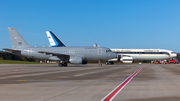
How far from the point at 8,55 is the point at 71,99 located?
94505 millimetres

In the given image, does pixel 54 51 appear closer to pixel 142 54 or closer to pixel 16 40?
pixel 16 40

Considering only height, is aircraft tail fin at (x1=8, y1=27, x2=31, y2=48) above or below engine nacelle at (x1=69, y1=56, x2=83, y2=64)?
above

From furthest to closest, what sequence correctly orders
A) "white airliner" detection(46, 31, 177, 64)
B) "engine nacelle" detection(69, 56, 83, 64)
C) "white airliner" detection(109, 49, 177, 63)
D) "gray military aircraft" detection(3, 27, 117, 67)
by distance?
"white airliner" detection(109, 49, 177, 63) < "white airliner" detection(46, 31, 177, 64) < "gray military aircraft" detection(3, 27, 117, 67) < "engine nacelle" detection(69, 56, 83, 64)

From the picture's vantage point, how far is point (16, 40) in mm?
45938

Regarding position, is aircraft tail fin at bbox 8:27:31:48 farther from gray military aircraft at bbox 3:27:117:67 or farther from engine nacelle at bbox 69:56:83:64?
engine nacelle at bbox 69:56:83:64

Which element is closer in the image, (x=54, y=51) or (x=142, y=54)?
(x=54, y=51)

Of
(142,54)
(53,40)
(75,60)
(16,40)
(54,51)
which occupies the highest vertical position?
(53,40)

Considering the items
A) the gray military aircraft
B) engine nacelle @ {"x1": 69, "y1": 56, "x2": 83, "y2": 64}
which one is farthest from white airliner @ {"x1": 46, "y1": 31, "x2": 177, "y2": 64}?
engine nacelle @ {"x1": 69, "y1": 56, "x2": 83, "y2": 64}

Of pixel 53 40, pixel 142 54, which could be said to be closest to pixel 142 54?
pixel 142 54

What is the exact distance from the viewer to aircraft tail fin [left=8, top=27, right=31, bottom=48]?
149 ft

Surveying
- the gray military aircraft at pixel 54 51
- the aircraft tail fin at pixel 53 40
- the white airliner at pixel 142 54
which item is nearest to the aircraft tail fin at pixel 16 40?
the gray military aircraft at pixel 54 51

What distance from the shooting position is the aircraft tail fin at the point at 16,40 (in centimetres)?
4553

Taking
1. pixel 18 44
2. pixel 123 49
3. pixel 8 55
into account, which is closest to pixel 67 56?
pixel 18 44

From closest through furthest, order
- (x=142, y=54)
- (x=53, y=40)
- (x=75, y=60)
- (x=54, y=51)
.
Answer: (x=75, y=60) < (x=54, y=51) < (x=142, y=54) < (x=53, y=40)
